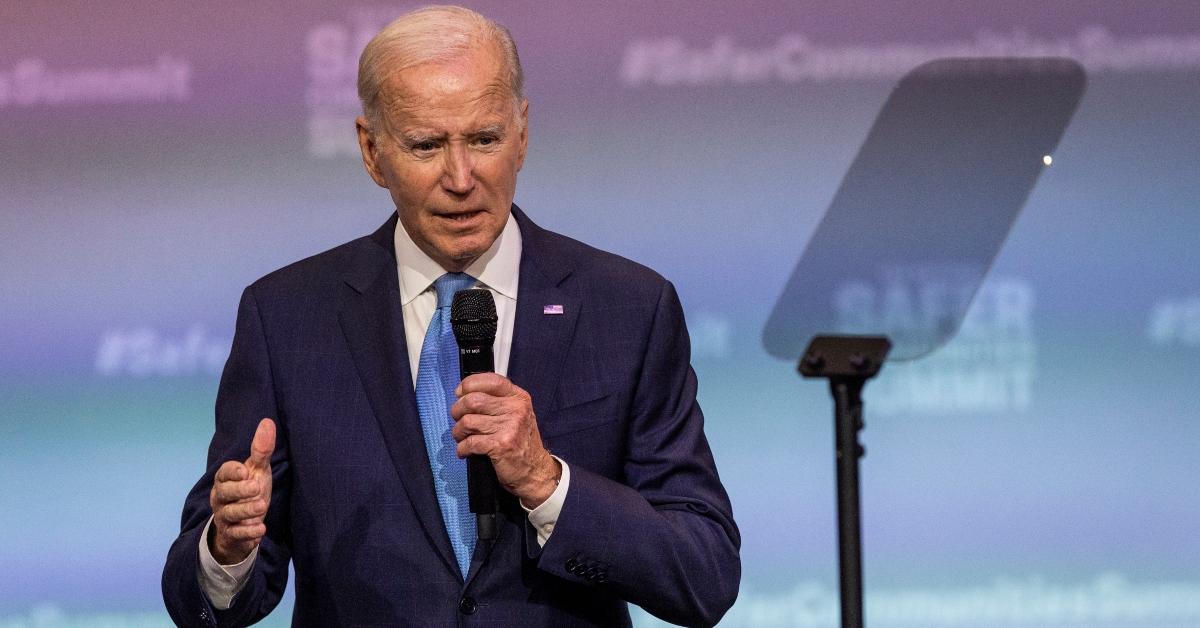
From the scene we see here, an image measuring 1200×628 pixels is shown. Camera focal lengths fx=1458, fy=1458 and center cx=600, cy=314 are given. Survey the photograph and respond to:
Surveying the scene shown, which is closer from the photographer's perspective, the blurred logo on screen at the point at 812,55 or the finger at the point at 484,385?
the finger at the point at 484,385

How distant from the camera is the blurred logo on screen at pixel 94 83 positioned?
341cm

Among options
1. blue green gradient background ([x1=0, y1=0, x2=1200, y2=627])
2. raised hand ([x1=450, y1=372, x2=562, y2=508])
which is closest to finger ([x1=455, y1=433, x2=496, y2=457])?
raised hand ([x1=450, y1=372, x2=562, y2=508])

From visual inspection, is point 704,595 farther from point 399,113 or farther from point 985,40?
point 985,40

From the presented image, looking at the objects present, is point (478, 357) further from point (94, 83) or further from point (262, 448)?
point (94, 83)

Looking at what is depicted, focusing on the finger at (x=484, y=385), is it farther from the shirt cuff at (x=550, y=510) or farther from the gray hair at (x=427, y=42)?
the gray hair at (x=427, y=42)

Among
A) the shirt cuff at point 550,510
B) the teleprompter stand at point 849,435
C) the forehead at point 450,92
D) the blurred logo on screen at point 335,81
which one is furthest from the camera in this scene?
the blurred logo on screen at point 335,81

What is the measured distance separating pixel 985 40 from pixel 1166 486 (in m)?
1.16

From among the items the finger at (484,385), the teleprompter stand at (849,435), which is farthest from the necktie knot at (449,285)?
the teleprompter stand at (849,435)

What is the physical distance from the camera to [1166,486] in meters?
3.52

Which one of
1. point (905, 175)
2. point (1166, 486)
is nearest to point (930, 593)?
point (1166, 486)

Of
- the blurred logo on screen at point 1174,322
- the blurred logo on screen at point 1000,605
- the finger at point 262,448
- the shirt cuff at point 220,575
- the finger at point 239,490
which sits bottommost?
the blurred logo on screen at point 1000,605

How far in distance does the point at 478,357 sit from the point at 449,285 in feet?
1.17

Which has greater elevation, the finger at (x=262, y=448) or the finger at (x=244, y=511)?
the finger at (x=262, y=448)

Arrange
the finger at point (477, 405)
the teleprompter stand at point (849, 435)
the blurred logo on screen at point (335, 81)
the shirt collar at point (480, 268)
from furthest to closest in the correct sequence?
1. the blurred logo on screen at point (335, 81)
2. the teleprompter stand at point (849, 435)
3. the shirt collar at point (480, 268)
4. the finger at point (477, 405)
